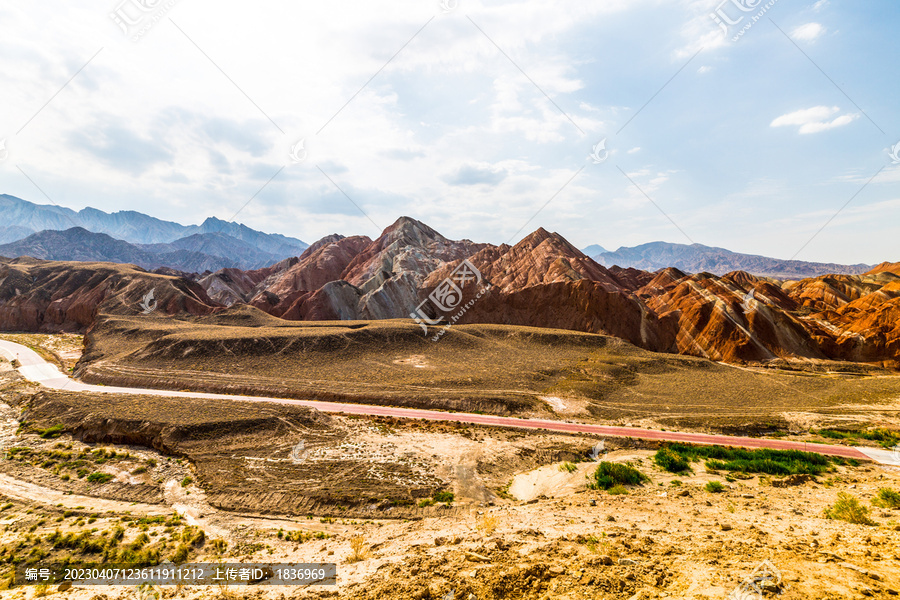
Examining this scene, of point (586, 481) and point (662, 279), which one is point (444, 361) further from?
point (662, 279)

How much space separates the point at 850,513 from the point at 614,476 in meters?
8.10

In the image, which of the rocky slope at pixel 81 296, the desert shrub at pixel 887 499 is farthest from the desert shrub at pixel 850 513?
the rocky slope at pixel 81 296

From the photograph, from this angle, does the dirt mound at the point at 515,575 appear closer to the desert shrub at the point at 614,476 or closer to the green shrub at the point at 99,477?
the desert shrub at the point at 614,476

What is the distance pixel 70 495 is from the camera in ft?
54.1

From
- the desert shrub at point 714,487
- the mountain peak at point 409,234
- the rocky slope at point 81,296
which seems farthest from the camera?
the mountain peak at point 409,234

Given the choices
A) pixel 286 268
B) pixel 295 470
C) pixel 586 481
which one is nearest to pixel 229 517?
pixel 295 470

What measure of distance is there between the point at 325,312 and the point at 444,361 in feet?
142

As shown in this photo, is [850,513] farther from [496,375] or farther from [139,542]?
[496,375]

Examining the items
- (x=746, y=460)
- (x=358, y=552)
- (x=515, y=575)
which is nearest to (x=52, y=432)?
(x=358, y=552)

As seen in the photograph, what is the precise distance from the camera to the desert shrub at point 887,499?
12773mm

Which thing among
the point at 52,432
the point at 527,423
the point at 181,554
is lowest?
the point at 527,423

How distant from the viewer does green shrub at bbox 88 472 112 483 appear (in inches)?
695

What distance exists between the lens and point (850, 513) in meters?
11.6

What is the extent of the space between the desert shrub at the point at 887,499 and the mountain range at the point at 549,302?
141 ft
